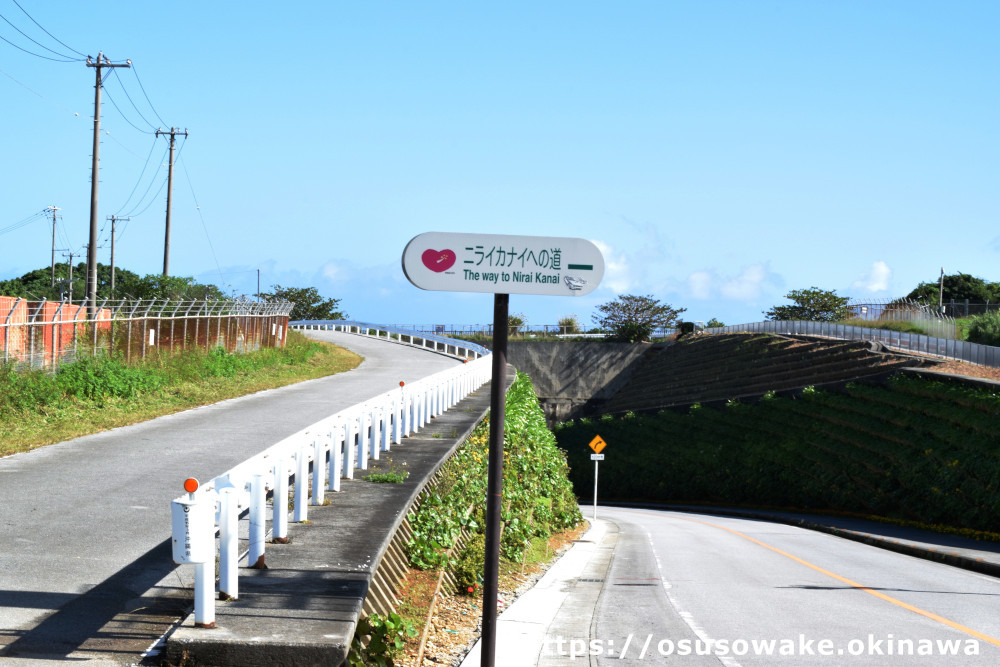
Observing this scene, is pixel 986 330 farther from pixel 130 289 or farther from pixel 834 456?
pixel 130 289

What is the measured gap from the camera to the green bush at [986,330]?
43812mm

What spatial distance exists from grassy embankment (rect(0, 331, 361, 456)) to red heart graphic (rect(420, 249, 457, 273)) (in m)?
10.1

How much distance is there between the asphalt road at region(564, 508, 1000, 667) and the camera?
337 inches

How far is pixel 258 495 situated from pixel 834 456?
3104 cm

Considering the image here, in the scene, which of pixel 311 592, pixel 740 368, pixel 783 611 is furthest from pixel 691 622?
pixel 740 368

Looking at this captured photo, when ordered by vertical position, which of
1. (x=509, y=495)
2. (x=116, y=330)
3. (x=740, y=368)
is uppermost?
(x=116, y=330)

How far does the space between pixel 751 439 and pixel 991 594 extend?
2631 cm

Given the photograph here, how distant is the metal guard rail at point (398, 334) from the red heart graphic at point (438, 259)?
4111 cm

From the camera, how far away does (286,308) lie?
1623 inches

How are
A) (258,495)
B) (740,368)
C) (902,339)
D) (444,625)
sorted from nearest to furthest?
(258,495)
(444,625)
(902,339)
(740,368)

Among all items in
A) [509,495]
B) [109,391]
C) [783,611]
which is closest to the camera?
[783,611]

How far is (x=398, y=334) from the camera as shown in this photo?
6119 cm

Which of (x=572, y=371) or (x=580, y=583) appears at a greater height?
(x=580, y=583)

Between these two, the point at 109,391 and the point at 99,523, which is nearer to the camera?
the point at 99,523
